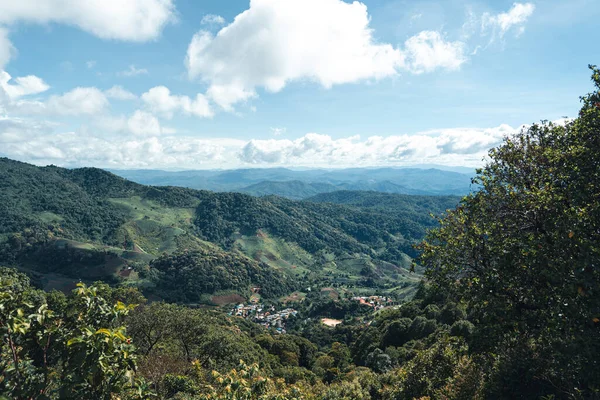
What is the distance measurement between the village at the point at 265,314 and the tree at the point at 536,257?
453 feet

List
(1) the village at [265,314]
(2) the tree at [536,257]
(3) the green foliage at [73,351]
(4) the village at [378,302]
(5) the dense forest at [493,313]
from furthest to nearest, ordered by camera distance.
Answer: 1. (4) the village at [378,302]
2. (1) the village at [265,314]
3. (2) the tree at [536,257]
4. (5) the dense forest at [493,313]
5. (3) the green foliage at [73,351]

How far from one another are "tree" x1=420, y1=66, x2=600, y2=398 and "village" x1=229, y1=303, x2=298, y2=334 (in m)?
138

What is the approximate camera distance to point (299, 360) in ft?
219

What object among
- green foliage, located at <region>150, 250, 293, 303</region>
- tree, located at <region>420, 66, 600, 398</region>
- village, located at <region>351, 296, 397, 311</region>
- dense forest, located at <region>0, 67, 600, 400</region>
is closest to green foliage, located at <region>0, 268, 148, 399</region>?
dense forest, located at <region>0, 67, 600, 400</region>

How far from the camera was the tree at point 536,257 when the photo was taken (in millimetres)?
8797

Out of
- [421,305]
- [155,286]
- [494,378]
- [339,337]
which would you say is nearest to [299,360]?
[421,305]

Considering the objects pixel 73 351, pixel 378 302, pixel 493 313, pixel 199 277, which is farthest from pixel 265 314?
pixel 73 351

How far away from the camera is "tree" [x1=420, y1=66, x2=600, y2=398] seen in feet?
28.9

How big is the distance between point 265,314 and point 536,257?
16402 centimetres

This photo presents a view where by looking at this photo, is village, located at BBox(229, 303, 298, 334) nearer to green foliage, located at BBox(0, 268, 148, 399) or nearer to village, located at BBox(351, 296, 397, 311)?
village, located at BBox(351, 296, 397, 311)

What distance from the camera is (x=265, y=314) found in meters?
162

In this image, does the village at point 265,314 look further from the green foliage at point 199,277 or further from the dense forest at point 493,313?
the dense forest at point 493,313

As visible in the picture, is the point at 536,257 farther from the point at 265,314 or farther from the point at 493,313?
the point at 265,314

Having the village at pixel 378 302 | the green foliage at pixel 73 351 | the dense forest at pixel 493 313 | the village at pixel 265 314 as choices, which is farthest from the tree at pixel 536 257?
the village at pixel 378 302
